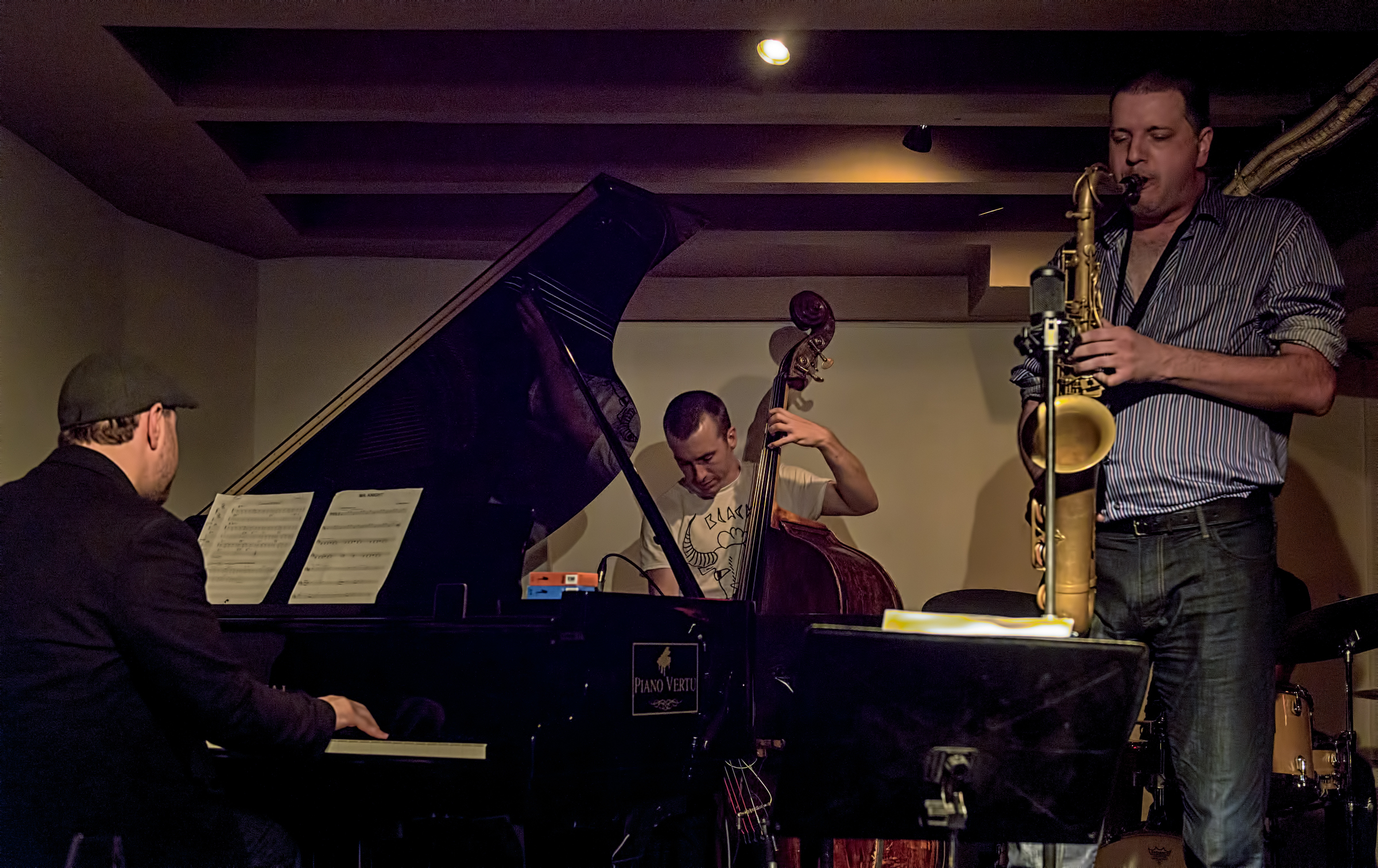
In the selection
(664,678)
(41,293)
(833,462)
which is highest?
(41,293)

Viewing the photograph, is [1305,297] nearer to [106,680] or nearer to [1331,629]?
[1331,629]

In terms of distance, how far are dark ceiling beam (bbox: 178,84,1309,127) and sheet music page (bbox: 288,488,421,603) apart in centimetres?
152

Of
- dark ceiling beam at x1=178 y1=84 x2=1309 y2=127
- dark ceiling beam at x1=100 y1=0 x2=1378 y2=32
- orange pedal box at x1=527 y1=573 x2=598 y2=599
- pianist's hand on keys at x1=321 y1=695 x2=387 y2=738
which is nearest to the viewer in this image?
pianist's hand on keys at x1=321 y1=695 x2=387 y2=738

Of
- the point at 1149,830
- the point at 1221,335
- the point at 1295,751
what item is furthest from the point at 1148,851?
the point at 1221,335

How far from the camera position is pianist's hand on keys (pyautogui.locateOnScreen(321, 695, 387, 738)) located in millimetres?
2312

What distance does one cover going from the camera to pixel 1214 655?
1.97m

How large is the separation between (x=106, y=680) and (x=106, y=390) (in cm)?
60

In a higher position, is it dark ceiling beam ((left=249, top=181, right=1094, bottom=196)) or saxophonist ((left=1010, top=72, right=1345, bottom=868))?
dark ceiling beam ((left=249, top=181, right=1094, bottom=196))

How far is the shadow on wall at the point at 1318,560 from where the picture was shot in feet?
16.2

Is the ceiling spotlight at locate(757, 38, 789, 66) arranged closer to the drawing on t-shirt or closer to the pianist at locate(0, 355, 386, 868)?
the drawing on t-shirt

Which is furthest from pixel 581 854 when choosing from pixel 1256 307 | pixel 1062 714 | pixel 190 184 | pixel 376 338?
pixel 376 338

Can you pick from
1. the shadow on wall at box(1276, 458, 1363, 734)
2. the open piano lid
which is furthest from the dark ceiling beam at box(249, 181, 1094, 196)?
the shadow on wall at box(1276, 458, 1363, 734)

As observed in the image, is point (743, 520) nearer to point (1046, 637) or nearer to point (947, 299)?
point (947, 299)

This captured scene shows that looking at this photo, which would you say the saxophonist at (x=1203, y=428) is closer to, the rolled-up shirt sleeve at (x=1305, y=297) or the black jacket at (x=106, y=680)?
the rolled-up shirt sleeve at (x=1305, y=297)
